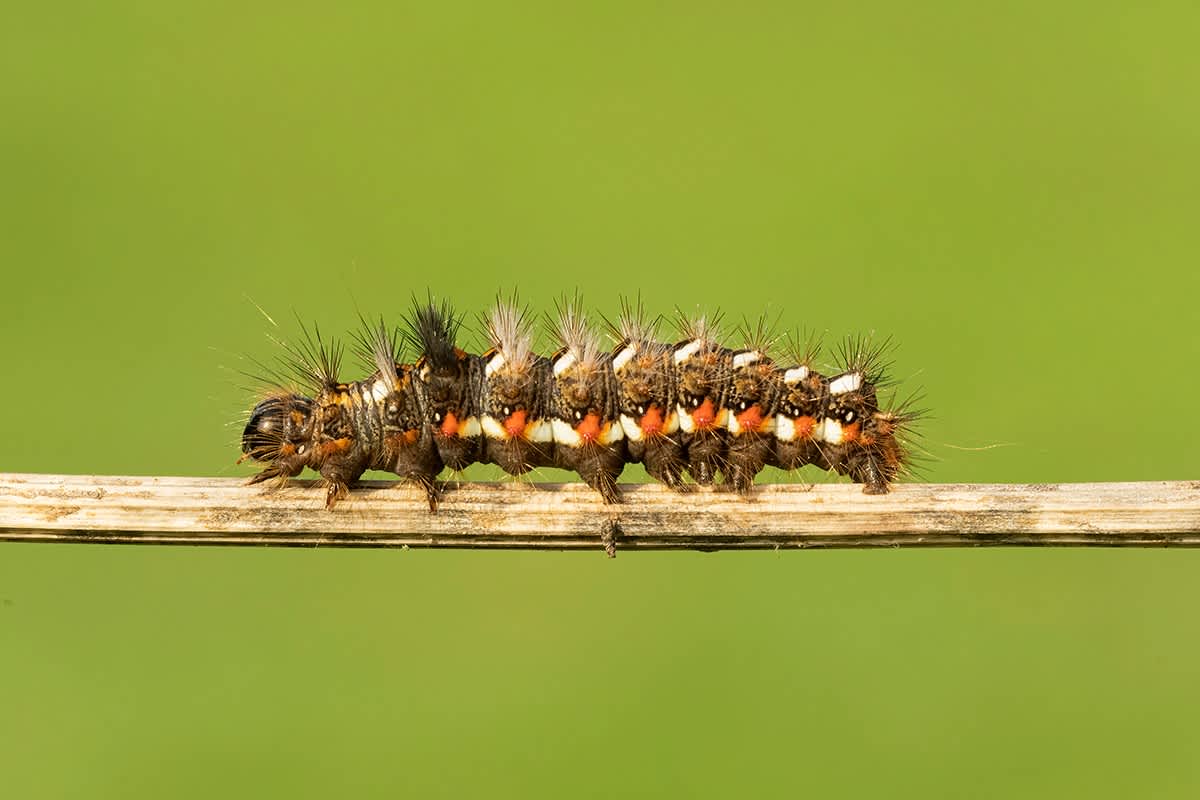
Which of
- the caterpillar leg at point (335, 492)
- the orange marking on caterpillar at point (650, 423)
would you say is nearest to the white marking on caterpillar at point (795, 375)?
the orange marking on caterpillar at point (650, 423)

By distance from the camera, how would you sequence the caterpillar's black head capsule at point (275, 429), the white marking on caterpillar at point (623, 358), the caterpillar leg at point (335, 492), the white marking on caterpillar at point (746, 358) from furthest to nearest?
1. the white marking on caterpillar at point (746, 358)
2. the white marking on caterpillar at point (623, 358)
3. the caterpillar's black head capsule at point (275, 429)
4. the caterpillar leg at point (335, 492)

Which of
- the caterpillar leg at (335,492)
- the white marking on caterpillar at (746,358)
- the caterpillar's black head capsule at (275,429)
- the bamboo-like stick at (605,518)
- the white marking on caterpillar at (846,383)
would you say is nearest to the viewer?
the bamboo-like stick at (605,518)

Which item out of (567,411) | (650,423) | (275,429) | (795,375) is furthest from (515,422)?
(795,375)

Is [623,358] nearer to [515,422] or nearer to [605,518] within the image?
[515,422]

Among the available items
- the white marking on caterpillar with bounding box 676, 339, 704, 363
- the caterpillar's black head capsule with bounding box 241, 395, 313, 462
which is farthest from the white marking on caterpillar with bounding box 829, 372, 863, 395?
the caterpillar's black head capsule with bounding box 241, 395, 313, 462

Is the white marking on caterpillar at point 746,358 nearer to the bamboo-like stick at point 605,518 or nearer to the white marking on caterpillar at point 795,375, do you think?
the white marking on caterpillar at point 795,375

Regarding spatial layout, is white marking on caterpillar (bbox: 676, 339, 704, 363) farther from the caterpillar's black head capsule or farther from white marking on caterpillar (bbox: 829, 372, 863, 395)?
the caterpillar's black head capsule
